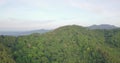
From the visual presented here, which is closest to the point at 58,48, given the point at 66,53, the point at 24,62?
the point at 66,53

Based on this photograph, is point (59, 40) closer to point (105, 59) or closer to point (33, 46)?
point (33, 46)

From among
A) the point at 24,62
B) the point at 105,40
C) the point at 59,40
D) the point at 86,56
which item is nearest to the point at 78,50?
the point at 86,56

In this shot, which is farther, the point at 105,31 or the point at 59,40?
the point at 105,31

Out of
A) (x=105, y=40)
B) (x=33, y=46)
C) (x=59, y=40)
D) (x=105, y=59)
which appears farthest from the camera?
(x=105, y=40)

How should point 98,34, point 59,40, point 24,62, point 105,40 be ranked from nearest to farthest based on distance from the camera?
1. point 24,62
2. point 59,40
3. point 105,40
4. point 98,34

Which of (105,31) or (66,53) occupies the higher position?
(105,31)

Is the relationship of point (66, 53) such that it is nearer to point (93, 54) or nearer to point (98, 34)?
point (93, 54)
